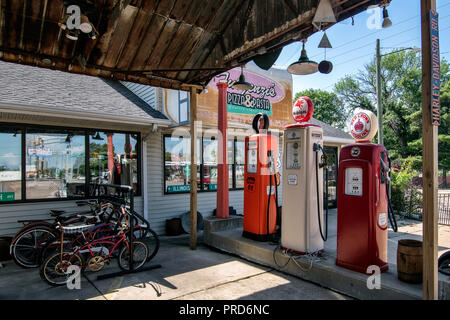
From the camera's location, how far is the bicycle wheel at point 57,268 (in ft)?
13.0

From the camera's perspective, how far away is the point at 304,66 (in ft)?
12.7

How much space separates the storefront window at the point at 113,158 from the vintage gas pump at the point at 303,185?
157 inches

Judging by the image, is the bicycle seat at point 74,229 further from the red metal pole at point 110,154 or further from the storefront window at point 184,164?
the storefront window at point 184,164

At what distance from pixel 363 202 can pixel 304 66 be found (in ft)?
5.97

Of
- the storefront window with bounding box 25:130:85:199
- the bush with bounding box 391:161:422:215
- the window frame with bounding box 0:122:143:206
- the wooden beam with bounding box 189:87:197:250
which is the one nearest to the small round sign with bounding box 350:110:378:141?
the wooden beam with bounding box 189:87:197:250

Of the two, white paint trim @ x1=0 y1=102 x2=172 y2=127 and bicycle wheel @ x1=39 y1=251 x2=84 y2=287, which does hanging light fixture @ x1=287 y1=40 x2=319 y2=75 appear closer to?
white paint trim @ x1=0 y1=102 x2=172 y2=127

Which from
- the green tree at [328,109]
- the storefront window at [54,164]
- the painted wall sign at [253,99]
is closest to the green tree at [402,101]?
the green tree at [328,109]

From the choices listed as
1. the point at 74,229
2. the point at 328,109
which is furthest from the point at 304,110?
the point at 328,109

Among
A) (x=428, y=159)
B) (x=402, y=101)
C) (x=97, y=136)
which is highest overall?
(x=402, y=101)

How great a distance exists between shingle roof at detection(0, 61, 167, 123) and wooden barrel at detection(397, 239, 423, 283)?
198 inches

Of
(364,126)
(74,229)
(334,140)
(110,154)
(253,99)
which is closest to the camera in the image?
(364,126)

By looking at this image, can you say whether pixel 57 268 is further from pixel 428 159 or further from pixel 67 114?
pixel 428 159

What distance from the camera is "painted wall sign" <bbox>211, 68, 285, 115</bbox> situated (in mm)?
8133
